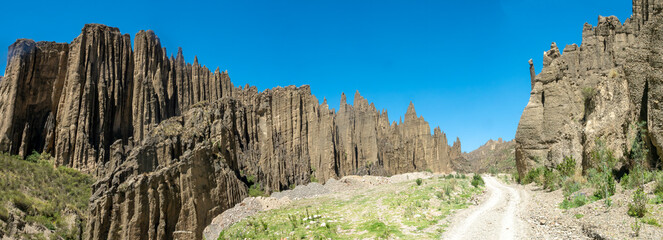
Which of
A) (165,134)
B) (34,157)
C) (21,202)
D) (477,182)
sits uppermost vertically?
(34,157)

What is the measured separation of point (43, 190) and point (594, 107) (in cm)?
5501

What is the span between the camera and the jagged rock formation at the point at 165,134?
124ft

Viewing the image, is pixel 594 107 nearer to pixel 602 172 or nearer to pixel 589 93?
pixel 589 93

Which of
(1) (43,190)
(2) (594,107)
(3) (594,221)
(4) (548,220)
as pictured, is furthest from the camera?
(1) (43,190)

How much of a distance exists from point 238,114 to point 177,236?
41.3 metres

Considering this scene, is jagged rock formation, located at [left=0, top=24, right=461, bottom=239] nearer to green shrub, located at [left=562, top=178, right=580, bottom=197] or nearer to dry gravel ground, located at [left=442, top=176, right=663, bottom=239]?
dry gravel ground, located at [left=442, top=176, right=663, bottom=239]

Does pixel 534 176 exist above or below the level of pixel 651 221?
above

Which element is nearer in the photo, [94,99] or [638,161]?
[638,161]

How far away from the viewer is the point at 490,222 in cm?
1421

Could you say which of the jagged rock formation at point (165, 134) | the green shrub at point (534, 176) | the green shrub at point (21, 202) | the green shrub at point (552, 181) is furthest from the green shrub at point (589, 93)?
the green shrub at point (21, 202)

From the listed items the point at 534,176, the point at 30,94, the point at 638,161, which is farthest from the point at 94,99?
the point at 638,161

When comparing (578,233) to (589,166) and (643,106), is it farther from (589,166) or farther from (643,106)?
(589,166)

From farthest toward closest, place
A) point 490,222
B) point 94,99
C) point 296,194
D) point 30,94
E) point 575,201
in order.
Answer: point 94,99 < point 30,94 < point 296,194 < point 575,201 < point 490,222

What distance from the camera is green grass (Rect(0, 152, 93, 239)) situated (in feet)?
137
